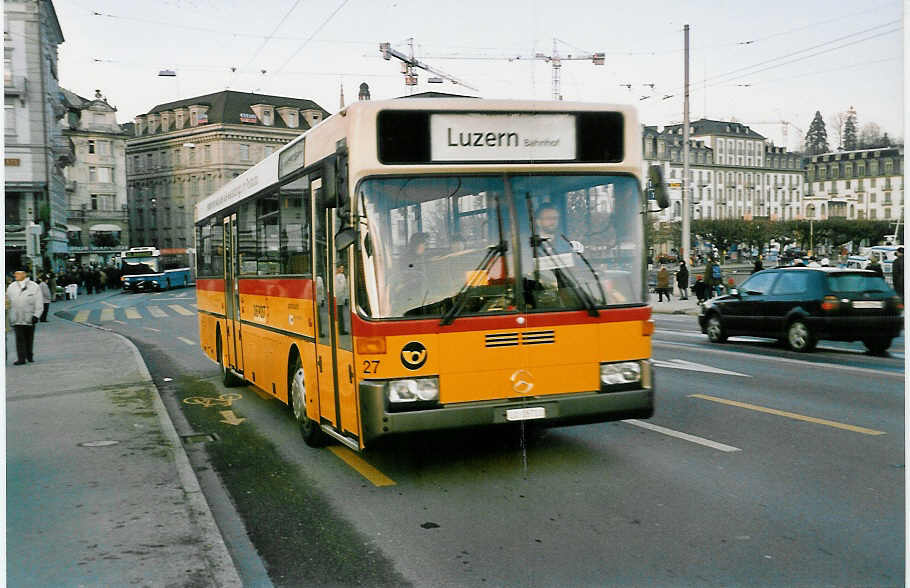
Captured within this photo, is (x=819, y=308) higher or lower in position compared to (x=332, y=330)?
lower

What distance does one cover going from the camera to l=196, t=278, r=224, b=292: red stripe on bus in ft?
41.8

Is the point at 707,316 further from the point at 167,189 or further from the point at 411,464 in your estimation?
the point at 167,189

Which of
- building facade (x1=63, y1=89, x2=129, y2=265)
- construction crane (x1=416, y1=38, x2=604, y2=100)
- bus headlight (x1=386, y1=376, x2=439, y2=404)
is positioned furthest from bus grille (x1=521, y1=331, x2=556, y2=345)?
construction crane (x1=416, y1=38, x2=604, y2=100)

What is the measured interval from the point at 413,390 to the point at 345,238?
122 cm

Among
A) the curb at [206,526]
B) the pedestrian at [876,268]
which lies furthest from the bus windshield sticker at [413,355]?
the pedestrian at [876,268]

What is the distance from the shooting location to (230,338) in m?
12.4

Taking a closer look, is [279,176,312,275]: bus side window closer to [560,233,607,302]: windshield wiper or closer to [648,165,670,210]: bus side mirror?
[560,233,607,302]: windshield wiper

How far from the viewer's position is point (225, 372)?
42.7 ft

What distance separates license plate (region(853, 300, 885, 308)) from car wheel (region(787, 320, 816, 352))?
888 millimetres

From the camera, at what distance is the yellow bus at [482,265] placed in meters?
6.38

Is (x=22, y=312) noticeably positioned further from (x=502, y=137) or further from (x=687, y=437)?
(x=687, y=437)

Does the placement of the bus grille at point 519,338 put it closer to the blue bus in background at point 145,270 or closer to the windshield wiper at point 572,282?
the windshield wiper at point 572,282

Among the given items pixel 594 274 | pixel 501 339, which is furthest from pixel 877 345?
pixel 501 339

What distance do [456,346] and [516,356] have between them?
469mm
